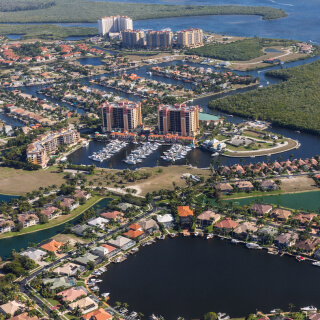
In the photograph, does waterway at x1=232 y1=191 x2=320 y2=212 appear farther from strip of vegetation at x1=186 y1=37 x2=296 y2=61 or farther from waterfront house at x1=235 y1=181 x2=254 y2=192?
strip of vegetation at x1=186 y1=37 x2=296 y2=61

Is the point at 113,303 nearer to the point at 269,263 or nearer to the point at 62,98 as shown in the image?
the point at 269,263

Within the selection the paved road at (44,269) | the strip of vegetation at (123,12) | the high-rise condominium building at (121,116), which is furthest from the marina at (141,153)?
the strip of vegetation at (123,12)

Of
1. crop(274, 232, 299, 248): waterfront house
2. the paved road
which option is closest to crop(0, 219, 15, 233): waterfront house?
the paved road

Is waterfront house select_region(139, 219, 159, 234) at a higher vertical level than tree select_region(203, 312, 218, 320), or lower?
higher

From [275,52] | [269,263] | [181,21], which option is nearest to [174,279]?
[269,263]

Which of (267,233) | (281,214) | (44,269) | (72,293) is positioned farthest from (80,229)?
(281,214)

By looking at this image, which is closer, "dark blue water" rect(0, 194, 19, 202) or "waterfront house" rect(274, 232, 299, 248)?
"waterfront house" rect(274, 232, 299, 248)

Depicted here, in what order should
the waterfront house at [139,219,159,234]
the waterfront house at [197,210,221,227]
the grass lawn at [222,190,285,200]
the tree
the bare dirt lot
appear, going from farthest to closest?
the bare dirt lot < the grass lawn at [222,190,285,200] < the waterfront house at [197,210,221,227] < the waterfront house at [139,219,159,234] < the tree
